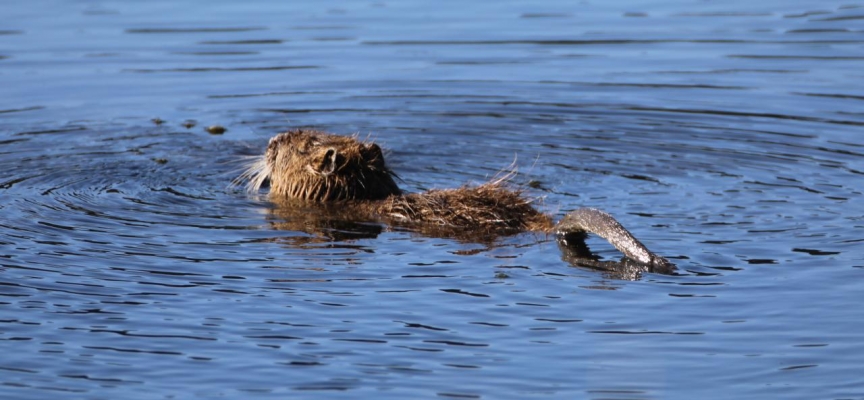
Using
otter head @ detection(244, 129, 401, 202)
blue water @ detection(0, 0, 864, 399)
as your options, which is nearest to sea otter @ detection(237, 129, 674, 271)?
otter head @ detection(244, 129, 401, 202)

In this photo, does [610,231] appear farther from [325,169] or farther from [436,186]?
[436,186]

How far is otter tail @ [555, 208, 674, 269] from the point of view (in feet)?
28.2

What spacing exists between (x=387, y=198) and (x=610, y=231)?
2149 mm

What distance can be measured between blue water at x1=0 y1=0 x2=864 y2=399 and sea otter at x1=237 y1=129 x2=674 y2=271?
0.23 meters

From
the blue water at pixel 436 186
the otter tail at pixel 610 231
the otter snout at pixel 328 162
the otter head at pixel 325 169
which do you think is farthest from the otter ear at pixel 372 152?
the otter tail at pixel 610 231

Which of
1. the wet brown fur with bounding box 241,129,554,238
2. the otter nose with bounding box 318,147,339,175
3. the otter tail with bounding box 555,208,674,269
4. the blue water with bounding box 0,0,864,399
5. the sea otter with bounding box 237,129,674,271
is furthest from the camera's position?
the otter nose with bounding box 318,147,339,175

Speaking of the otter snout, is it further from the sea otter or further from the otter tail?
the otter tail

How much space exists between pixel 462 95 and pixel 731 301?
7.29 meters

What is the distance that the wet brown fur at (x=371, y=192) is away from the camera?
9.58 meters

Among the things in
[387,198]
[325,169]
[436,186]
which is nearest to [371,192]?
[387,198]

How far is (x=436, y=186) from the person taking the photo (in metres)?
11.4

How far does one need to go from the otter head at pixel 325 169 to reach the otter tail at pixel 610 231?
5.93 ft

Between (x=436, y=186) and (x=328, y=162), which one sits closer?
(x=328, y=162)

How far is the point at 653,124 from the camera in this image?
1336 centimetres
